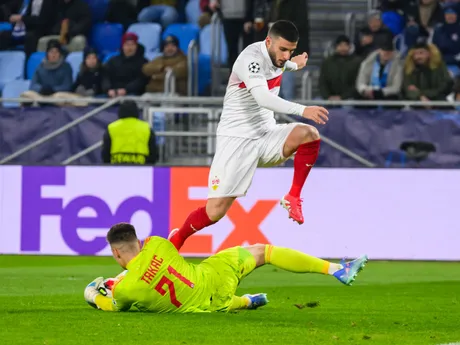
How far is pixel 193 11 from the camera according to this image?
22188 millimetres

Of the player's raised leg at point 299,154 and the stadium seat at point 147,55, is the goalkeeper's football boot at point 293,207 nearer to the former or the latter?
the player's raised leg at point 299,154

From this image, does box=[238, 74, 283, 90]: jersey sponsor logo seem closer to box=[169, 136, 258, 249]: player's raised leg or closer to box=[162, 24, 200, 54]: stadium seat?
box=[169, 136, 258, 249]: player's raised leg

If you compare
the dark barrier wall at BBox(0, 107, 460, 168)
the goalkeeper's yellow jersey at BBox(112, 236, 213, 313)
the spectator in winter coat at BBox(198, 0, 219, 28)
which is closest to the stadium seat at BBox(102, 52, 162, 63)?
the spectator in winter coat at BBox(198, 0, 219, 28)

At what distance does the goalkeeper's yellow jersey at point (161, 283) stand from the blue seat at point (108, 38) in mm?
13027

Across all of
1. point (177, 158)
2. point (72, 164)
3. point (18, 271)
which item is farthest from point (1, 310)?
point (177, 158)

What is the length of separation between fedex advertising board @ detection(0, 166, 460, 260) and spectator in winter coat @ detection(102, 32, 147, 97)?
329cm

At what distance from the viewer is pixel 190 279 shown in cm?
932

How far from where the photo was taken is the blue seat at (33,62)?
21656mm

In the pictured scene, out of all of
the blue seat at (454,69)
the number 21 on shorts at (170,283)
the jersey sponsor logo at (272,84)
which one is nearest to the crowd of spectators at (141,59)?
the blue seat at (454,69)

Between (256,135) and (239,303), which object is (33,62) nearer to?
(256,135)

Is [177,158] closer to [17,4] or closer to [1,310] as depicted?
[17,4]

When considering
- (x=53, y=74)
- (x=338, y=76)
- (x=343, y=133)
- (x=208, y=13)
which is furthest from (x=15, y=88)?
(x=343, y=133)

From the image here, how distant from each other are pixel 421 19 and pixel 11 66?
708cm

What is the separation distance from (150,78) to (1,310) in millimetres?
10179
